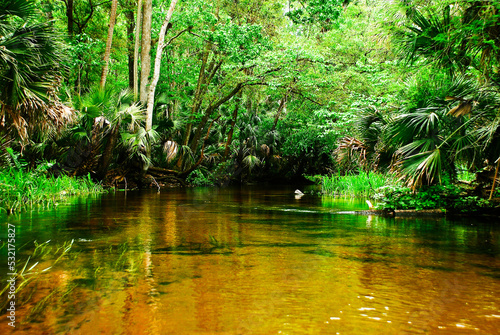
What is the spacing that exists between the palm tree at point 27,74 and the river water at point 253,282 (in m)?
2.25

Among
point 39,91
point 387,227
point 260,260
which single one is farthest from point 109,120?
point 260,260

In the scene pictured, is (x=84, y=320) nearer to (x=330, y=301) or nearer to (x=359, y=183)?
(x=330, y=301)

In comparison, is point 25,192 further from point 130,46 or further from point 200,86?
point 130,46

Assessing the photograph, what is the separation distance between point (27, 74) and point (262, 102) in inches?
950

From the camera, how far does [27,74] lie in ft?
21.3

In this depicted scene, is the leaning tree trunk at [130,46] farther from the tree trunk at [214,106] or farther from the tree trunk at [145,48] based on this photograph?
the tree trunk at [214,106]

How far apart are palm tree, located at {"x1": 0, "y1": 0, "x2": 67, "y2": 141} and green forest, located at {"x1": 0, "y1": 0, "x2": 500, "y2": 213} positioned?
3 centimetres

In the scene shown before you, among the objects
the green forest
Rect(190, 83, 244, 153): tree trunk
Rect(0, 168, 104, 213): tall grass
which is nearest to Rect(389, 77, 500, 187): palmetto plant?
the green forest

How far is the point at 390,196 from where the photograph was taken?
26.2 feet

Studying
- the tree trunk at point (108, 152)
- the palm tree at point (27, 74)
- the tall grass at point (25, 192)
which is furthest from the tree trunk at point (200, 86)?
the palm tree at point (27, 74)

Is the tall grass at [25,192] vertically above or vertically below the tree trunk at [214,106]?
below

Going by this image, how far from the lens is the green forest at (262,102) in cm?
672

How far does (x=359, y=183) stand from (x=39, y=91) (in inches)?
382

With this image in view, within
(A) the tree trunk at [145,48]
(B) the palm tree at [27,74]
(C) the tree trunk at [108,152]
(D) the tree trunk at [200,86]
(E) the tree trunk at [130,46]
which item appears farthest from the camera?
(E) the tree trunk at [130,46]
